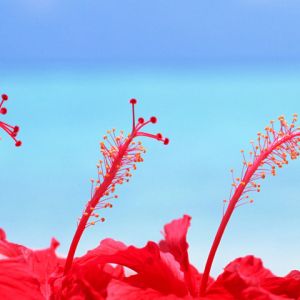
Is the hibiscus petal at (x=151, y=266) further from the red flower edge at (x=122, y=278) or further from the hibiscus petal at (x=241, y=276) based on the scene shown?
the hibiscus petal at (x=241, y=276)

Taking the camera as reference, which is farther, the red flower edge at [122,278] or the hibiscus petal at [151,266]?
the hibiscus petal at [151,266]

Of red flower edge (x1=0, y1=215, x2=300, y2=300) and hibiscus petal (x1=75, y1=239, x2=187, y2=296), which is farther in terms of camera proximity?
hibiscus petal (x1=75, y1=239, x2=187, y2=296)

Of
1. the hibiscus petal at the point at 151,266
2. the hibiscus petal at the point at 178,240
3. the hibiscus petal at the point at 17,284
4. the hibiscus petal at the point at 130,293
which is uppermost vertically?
the hibiscus petal at the point at 178,240

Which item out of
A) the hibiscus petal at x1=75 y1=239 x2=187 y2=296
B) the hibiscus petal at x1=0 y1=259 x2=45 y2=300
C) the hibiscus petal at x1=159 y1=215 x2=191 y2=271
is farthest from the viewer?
the hibiscus petal at x1=159 y1=215 x2=191 y2=271

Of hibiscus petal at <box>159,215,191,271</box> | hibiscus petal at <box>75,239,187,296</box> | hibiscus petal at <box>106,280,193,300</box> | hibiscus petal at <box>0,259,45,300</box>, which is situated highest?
hibiscus petal at <box>159,215,191,271</box>

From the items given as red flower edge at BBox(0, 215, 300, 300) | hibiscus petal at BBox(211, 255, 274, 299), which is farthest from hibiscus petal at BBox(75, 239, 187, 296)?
hibiscus petal at BBox(211, 255, 274, 299)

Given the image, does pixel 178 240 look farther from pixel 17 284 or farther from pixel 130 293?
pixel 17 284

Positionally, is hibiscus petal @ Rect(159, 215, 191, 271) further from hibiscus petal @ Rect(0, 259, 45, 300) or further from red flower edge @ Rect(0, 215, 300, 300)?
hibiscus petal @ Rect(0, 259, 45, 300)

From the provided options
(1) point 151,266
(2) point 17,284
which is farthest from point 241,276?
(2) point 17,284

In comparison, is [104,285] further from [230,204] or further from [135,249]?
[230,204]

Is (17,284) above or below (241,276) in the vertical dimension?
below

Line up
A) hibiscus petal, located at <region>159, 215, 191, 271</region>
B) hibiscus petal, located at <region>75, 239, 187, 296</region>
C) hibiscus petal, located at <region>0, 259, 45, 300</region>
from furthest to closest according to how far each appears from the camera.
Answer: hibiscus petal, located at <region>159, 215, 191, 271</region> → hibiscus petal, located at <region>75, 239, 187, 296</region> → hibiscus petal, located at <region>0, 259, 45, 300</region>

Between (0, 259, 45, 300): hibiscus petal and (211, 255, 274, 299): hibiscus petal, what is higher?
(211, 255, 274, 299): hibiscus petal

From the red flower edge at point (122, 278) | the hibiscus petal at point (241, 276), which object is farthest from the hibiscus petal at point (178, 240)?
the hibiscus petal at point (241, 276)
